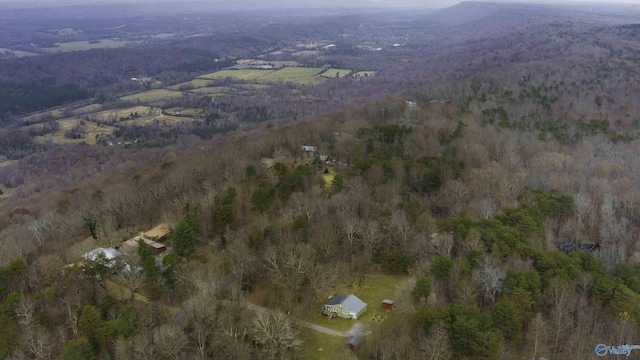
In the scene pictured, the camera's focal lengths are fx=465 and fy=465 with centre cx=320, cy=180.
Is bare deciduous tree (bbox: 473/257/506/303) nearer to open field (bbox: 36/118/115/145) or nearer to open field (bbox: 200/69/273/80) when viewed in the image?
open field (bbox: 36/118/115/145)

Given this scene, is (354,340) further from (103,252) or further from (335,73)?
(335,73)

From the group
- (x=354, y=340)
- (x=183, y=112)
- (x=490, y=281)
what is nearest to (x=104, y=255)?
(x=354, y=340)

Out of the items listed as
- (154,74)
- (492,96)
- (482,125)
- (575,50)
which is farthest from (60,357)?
(154,74)

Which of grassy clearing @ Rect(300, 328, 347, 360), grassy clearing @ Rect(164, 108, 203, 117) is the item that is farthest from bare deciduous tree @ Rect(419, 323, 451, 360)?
grassy clearing @ Rect(164, 108, 203, 117)

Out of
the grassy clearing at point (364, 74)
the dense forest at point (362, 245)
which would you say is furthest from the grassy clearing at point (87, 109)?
the grassy clearing at point (364, 74)

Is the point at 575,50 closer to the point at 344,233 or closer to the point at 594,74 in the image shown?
the point at 594,74

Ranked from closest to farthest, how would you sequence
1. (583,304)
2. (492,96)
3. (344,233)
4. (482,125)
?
(583,304), (344,233), (482,125), (492,96)
